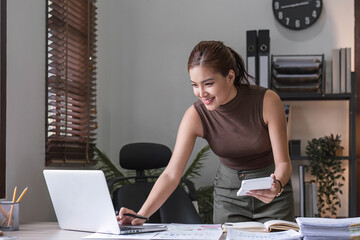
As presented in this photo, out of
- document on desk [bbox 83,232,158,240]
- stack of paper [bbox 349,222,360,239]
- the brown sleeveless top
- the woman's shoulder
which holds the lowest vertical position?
document on desk [bbox 83,232,158,240]

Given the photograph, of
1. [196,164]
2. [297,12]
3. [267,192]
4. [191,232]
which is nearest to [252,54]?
[297,12]

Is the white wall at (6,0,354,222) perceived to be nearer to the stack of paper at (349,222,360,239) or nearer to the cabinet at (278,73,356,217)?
the cabinet at (278,73,356,217)

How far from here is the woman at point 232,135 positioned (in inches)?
83.5

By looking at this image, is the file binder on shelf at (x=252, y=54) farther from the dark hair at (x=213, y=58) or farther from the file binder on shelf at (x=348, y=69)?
the dark hair at (x=213, y=58)

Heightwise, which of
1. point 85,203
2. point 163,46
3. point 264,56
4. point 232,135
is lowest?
point 85,203

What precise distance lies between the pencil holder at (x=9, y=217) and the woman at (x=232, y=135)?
1.58ft

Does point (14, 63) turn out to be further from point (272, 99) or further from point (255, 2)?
point (255, 2)

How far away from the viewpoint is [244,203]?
88.0 inches

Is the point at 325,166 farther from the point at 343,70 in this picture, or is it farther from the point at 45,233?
the point at 45,233

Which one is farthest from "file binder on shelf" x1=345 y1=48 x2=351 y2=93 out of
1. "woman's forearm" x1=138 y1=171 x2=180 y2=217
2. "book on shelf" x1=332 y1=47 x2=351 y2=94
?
"woman's forearm" x1=138 y1=171 x2=180 y2=217

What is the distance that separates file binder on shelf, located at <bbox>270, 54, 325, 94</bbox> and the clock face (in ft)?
1.06

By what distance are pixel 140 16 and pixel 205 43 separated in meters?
2.23

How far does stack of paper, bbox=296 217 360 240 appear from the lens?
1.58 meters

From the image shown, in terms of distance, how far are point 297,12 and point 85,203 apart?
9.10 ft
